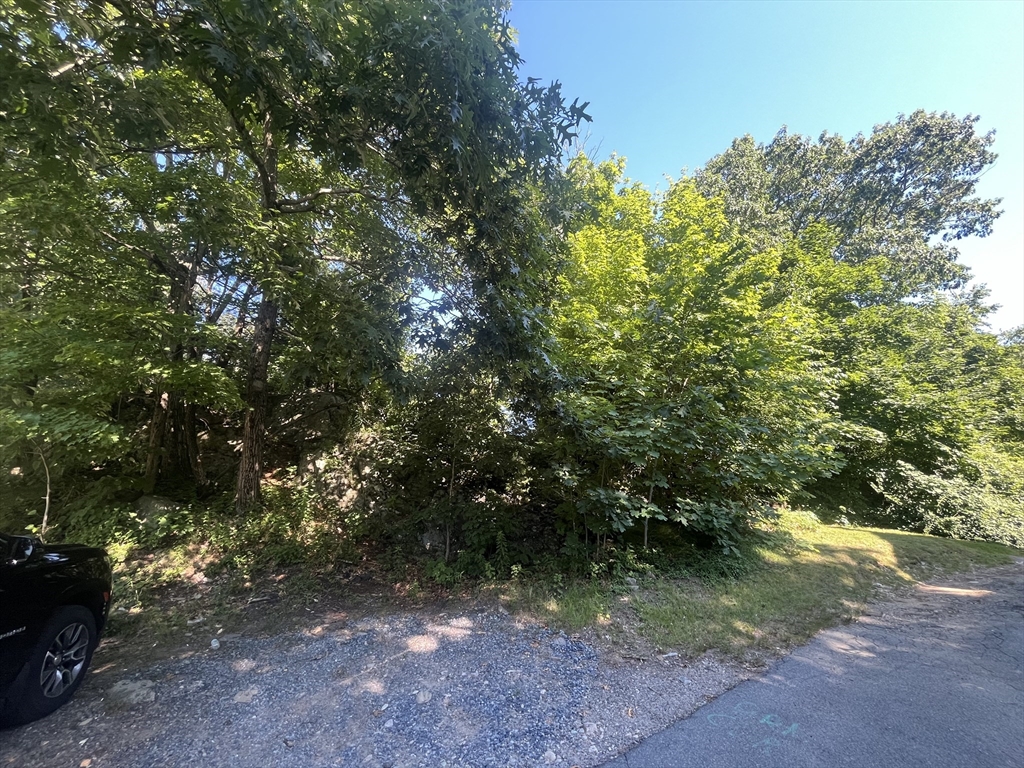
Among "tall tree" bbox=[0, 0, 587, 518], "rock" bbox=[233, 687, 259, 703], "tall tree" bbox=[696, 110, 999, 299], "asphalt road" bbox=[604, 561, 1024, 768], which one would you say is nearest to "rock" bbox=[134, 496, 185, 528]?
"tall tree" bbox=[0, 0, 587, 518]

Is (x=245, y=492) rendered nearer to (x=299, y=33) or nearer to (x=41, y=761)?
(x=41, y=761)

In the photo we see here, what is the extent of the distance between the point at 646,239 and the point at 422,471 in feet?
22.0

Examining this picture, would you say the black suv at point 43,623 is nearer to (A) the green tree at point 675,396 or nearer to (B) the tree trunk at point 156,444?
(A) the green tree at point 675,396

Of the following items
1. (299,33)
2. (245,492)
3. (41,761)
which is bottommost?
(41,761)

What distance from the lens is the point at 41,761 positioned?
226 cm

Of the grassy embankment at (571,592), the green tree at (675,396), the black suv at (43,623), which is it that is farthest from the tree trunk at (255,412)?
the green tree at (675,396)

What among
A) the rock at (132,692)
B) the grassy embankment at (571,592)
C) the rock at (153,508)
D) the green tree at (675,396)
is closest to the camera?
the rock at (132,692)

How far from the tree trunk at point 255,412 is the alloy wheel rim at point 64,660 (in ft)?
12.9

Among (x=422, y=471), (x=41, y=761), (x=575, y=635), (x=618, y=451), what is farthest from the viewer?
(x=422, y=471)

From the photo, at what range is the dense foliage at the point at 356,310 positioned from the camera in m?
3.25

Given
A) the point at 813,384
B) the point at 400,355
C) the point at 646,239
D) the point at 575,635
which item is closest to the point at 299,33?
the point at 400,355

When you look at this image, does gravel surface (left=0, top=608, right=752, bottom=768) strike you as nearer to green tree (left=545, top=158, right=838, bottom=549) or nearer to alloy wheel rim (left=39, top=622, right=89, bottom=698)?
alloy wheel rim (left=39, top=622, right=89, bottom=698)

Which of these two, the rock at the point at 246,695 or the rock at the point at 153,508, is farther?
the rock at the point at 153,508

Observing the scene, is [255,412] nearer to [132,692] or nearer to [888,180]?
[132,692]
